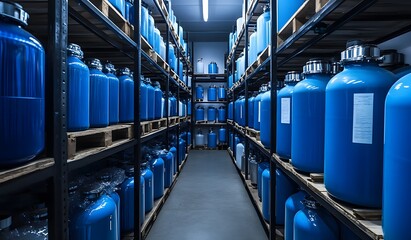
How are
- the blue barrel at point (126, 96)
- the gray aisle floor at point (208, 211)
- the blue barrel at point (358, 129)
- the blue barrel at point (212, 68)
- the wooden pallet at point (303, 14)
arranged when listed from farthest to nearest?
1. the blue barrel at point (212, 68)
2. the gray aisle floor at point (208, 211)
3. the blue barrel at point (126, 96)
4. the wooden pallet at point (303, 14)
5. the blue barrel at point (358, 129)

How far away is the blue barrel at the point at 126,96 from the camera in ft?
9.41

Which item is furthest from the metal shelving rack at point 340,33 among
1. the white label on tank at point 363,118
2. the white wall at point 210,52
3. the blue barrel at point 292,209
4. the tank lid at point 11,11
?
the white wall at point 210,52

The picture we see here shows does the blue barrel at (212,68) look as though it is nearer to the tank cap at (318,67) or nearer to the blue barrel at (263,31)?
the blue barrel at (263,31)

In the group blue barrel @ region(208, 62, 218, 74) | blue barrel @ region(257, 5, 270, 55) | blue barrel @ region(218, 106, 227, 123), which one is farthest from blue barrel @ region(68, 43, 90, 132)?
blue barrel @ region(208, 62, 218, 74)

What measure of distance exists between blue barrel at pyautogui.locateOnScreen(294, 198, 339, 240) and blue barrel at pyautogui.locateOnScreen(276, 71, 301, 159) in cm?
58

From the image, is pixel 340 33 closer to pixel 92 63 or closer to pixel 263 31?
pixel 263 31

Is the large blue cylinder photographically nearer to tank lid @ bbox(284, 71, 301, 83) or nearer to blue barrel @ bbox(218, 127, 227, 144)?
tank lid @ bbox(284, 71, 301, 83)

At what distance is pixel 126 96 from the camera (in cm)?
289

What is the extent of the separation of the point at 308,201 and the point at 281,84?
1591 mm

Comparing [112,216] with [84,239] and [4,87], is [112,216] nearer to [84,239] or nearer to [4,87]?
[84,239]

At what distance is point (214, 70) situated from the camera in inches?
433

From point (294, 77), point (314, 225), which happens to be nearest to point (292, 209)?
point (314, 225)

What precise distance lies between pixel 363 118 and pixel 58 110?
137 cm

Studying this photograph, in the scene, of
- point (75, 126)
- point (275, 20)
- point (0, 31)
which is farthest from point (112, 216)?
point (275, 20)
